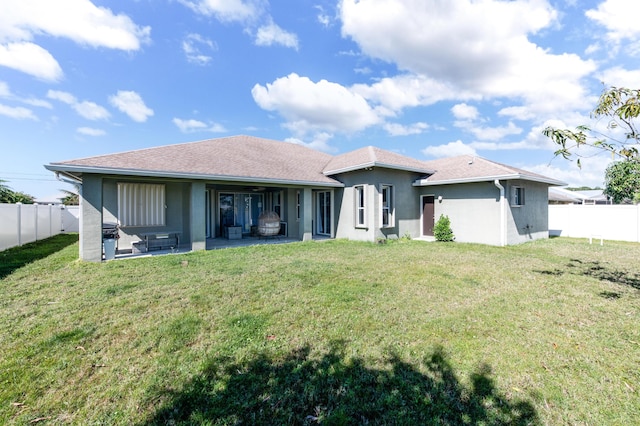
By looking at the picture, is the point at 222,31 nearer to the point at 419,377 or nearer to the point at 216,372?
the point at 216,372

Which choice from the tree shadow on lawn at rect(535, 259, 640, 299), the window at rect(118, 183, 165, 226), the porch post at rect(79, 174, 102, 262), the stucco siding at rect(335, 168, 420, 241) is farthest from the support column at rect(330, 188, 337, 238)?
the porch post at rect(79, 174, 102, 262)

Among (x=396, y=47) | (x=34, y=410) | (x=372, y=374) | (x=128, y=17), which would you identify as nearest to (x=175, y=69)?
(x=128, y=17)

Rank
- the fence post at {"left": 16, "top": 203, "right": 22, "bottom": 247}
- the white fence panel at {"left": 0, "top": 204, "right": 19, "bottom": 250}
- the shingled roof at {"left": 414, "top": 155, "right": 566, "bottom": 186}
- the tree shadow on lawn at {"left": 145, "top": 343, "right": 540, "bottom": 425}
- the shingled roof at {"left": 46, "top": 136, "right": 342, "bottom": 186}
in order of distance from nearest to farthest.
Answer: the tree shadow on lawn at {"left": 145, "top": 343, "right": 540, "bottom": 425} → the shingled roof at {"left": 46, "top": 136, "right": 342, "bottom": 186} → the white fence panel at {"left": 0, "top": 204, "right": 19, "bottom": 250} → the shingled roof at {"left": 414, "top": 155, "right": 566, "bottom": 186} → the fence post at {"left": 16, "top": 203, "right": 22, "bottom": 247}

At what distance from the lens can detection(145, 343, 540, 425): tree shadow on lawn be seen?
234 cm

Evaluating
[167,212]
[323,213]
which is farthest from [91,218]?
[323,213]

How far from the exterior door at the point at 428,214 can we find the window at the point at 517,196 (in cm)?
340

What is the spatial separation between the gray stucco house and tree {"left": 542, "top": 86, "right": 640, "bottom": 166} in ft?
22.9

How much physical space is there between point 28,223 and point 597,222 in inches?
1151

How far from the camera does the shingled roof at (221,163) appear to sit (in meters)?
8.64

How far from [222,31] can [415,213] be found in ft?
41.4

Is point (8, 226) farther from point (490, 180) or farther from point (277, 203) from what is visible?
point (490, 180)

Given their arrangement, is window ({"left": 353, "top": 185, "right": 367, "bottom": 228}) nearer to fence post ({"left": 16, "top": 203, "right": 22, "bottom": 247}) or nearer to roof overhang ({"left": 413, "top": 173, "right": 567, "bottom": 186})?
roof overhang ({"left": 413, "top": 173, "right": 567, "bottom": 186})

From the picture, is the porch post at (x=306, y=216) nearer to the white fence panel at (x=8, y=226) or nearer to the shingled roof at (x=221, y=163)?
the shingled roof at (x=221, y=163)

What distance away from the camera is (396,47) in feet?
39.3
